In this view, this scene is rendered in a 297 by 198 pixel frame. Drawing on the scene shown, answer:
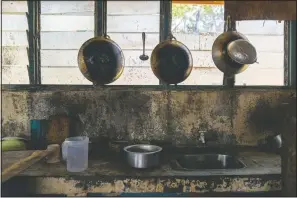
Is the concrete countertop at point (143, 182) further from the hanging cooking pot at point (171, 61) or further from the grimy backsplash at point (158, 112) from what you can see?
the hanging cooking pot at point (171, 61)

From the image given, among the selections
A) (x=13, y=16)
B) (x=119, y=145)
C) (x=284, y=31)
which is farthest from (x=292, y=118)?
(x=13, y=16)

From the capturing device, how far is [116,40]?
313 centimetres

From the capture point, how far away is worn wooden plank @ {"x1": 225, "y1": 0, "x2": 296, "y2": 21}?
220 centimetres

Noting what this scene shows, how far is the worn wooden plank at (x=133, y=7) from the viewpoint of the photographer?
3.12m

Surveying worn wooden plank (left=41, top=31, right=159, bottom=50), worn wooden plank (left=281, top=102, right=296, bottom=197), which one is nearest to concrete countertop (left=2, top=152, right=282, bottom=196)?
worn wooden plank (left=281, top=102, right=296, bottom=197)

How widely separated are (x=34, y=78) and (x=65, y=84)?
0.32 meters

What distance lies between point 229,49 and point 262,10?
69cm

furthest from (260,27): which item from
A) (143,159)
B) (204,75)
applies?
(143,159)

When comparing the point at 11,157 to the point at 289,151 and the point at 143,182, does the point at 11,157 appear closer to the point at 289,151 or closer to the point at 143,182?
the point at 143,182

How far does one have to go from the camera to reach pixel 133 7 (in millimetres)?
3135

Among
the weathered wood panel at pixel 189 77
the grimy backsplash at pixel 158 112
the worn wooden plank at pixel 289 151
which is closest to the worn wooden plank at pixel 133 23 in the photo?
the weathered wood panel at pixel 189 77

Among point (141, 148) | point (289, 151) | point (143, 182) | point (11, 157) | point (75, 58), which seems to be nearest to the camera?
point (289, 151)

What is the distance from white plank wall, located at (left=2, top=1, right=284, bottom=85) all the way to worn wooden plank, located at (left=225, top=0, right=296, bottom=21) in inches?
28.6

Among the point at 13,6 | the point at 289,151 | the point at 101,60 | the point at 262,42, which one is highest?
the point at 13,6
